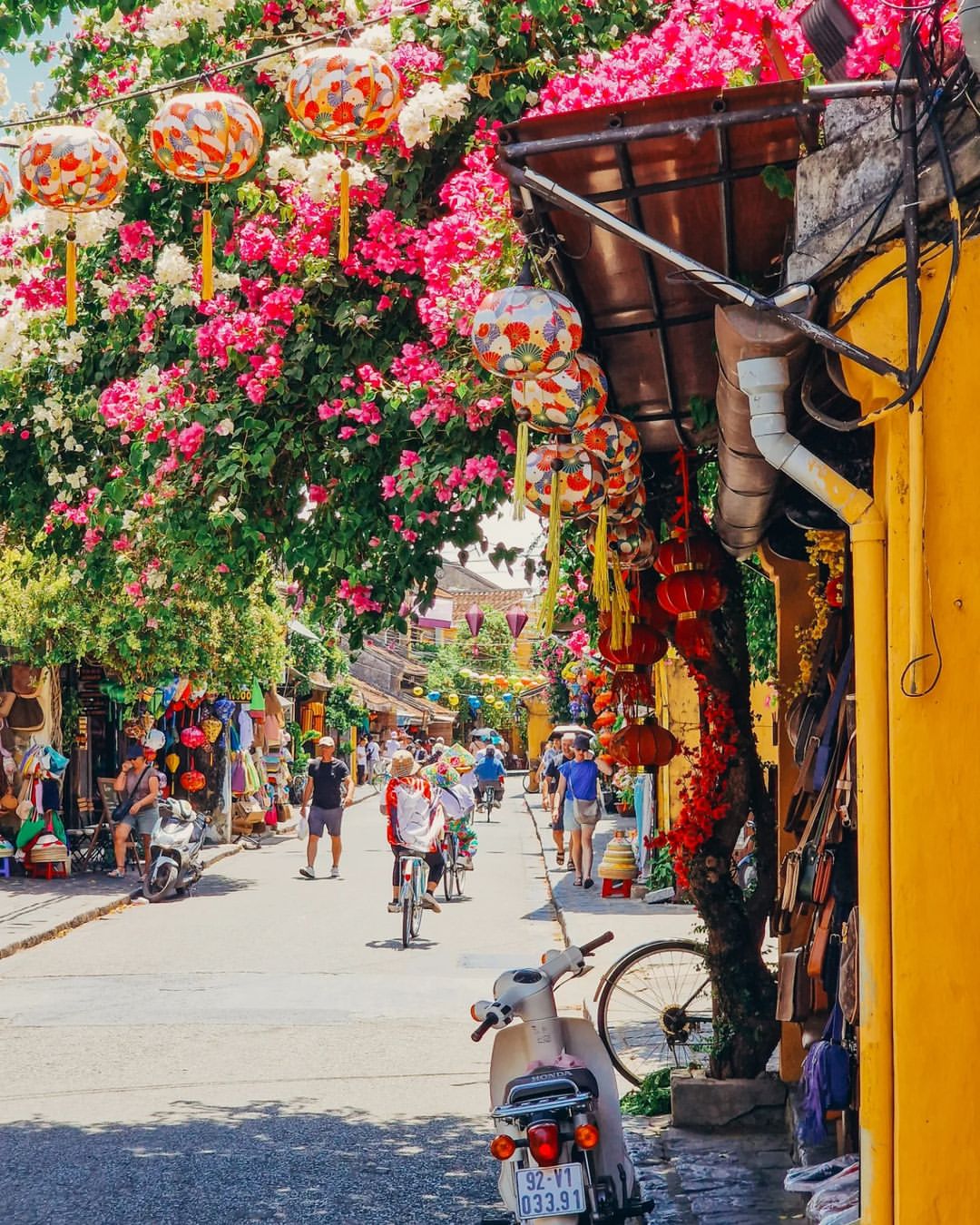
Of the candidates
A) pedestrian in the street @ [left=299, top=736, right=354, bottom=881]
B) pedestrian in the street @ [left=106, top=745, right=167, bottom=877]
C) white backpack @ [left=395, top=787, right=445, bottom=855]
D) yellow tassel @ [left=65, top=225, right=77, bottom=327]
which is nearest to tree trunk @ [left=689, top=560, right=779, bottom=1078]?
yellow tassel @ [left=65, top=225, right=77, bottom=327]

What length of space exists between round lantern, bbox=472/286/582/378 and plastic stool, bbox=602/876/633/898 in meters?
12.7

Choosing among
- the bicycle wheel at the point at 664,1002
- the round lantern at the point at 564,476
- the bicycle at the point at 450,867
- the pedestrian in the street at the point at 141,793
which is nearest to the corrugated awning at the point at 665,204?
the round lantern at the point at 564,476

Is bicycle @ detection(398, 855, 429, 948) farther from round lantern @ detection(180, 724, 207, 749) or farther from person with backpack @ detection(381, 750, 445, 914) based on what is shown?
round lantern @ detection(180, 724, 207, 749)

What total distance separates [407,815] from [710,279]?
11.1 meters

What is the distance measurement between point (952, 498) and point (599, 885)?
15.4 m

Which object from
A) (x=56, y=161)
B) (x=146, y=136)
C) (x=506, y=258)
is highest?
(x=146, y=136)

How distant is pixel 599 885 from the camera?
18719mm

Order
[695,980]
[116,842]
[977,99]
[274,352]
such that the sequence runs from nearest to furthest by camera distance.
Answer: [977,99] < [274,352] < [695,980] < [116,842]

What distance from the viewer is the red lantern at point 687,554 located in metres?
7.16

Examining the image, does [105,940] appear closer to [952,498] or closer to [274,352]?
[274,352]

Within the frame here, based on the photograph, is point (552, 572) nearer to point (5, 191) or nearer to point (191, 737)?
point (5, 191)

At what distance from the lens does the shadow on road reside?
20.5 ft

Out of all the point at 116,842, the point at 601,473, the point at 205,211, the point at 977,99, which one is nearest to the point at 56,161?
the point at 205,211

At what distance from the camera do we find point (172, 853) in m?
18.6
